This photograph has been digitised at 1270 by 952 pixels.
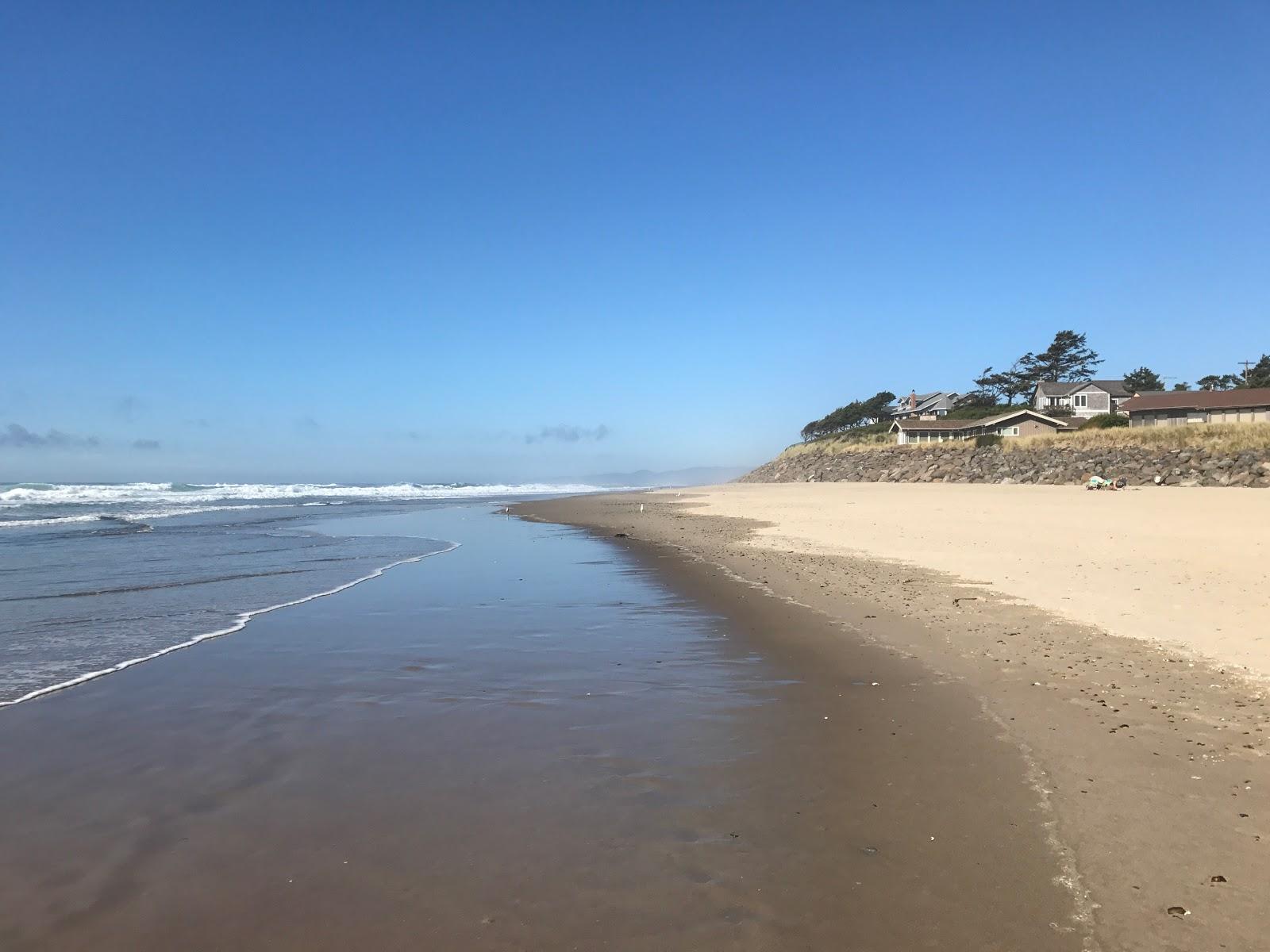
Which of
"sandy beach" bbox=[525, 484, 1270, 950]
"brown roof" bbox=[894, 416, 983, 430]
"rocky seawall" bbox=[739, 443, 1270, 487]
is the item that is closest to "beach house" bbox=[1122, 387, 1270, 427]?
"rocky seawall" bbox=[739, 443, 1270, 487]

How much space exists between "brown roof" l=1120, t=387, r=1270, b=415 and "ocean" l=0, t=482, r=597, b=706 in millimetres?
62215

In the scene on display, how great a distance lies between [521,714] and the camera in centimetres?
662

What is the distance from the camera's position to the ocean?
30.3 feet

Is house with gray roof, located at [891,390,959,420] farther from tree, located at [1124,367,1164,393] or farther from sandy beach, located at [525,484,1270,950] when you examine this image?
sandy beach, located at [525,484,1270,950]

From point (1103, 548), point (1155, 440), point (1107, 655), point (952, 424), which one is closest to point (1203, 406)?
point (1155, 440)

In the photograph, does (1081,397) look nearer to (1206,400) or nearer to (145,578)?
(1206,400)

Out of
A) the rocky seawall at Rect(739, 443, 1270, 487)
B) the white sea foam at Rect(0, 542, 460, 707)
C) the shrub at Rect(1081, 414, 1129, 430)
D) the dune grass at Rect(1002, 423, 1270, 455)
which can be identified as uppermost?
the shrub at Rect(1081, 414, 1129, 430)

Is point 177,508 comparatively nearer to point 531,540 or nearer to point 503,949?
point 531,540

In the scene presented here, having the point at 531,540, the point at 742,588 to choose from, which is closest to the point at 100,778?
the point at 742,588

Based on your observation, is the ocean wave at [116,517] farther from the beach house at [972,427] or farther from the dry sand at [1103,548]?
the beach house at [972,427]

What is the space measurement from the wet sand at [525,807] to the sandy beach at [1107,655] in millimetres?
318

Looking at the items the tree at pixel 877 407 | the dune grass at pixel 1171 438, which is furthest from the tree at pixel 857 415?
the dune grass at pixel 1171 438

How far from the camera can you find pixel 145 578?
15.4 m

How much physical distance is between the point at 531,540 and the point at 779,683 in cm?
1675
